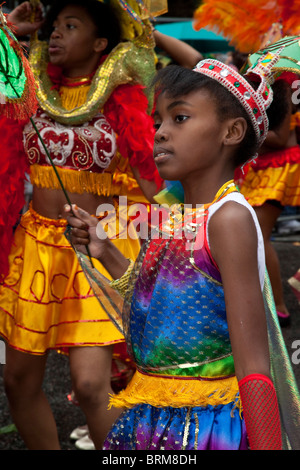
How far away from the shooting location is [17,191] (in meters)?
3.25

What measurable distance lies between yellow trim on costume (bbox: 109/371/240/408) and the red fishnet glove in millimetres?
294

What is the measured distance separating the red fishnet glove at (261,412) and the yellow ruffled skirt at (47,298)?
4.83ft

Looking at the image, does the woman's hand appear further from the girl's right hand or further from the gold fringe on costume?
the gold fringe on costume

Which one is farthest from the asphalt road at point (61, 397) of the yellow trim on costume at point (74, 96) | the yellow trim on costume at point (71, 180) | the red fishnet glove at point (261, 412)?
the red fishnet glove at point (261, 412)

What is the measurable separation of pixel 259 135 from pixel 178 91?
0.80 feet

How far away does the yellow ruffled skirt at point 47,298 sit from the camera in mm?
3014

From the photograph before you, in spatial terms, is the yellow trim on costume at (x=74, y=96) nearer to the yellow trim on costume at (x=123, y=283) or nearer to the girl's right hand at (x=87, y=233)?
the girl's right hand at (x=87, y=233)

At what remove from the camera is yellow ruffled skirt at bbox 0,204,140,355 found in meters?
3.01

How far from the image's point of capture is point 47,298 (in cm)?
309

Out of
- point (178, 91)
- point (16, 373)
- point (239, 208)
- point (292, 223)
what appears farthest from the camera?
point (292, 223)

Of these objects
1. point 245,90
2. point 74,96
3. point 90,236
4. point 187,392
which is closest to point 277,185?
point 74,96

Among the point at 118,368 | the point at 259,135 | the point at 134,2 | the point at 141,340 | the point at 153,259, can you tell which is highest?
the point at 134,2
